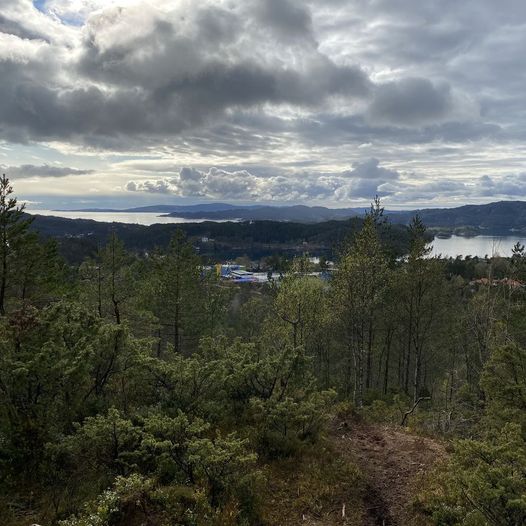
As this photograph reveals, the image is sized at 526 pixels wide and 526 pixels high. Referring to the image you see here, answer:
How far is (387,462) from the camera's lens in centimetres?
Answer: 965

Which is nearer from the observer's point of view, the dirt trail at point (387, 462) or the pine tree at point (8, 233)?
the dirt trail at point (387, 462)

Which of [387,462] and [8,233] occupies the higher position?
[8,233]

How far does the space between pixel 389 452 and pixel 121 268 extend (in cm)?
2019

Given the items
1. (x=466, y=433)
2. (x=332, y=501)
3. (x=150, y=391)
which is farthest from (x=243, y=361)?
(x=466, y=433)

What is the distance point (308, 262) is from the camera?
30.4m

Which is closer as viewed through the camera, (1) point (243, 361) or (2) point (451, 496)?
(2) point (451, 496)

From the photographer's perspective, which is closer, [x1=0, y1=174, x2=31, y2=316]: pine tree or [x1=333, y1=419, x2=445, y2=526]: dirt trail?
[x1=333, y1=419, x2=445, y2=526]: dirt trail

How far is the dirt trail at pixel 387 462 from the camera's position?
7.57m

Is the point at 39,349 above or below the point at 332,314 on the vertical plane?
above

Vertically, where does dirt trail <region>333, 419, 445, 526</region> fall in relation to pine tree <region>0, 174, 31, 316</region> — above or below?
below

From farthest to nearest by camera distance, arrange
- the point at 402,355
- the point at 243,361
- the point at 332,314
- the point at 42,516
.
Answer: the point at 402,355 → the point at 332,314 → the point at 243,361 → the point at 42,516

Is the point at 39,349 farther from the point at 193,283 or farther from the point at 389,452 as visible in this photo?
the point at 193,283

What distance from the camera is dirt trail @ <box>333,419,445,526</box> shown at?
7.57 m

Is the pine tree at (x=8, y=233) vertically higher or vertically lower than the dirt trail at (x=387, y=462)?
higher
